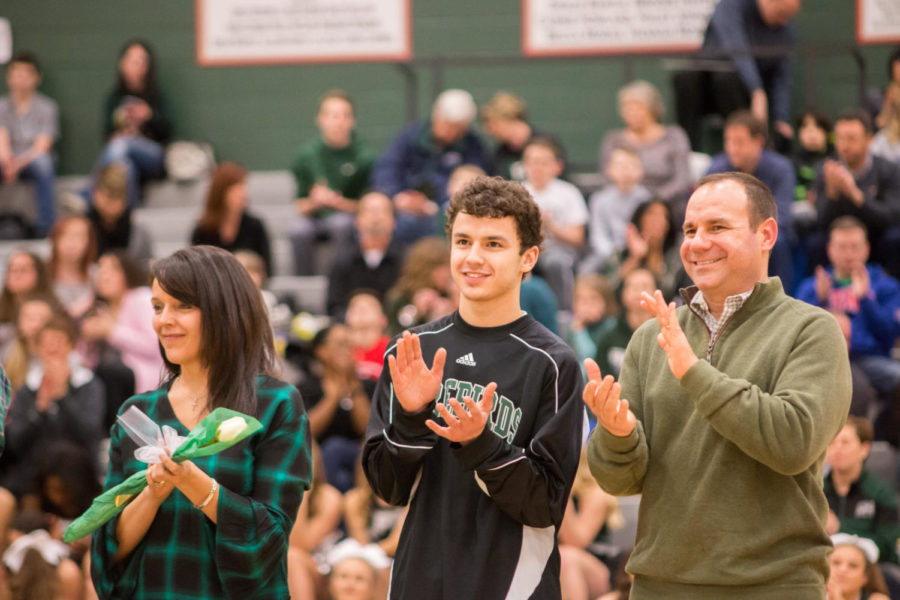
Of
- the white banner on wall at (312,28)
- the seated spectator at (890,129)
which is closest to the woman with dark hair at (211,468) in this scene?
the seated spectator at (890,129)

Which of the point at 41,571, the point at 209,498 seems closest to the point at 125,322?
the point at 41,571

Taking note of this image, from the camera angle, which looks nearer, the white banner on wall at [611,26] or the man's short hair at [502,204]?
the man's short hair at [502,204]

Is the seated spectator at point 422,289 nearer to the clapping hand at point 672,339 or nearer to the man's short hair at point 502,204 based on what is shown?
the man's short hair at point 502,204

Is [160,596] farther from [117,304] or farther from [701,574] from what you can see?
[117,304]

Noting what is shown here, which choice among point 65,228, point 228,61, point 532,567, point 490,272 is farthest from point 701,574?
point 228,61

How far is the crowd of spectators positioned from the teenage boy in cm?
193

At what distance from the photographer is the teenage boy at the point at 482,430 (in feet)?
9.73

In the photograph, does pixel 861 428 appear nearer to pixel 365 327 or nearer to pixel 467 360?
pixel 365 327

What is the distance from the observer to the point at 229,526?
2.87m

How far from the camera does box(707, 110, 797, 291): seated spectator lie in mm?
7668

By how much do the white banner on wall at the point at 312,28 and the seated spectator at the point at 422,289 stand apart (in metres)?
3.96

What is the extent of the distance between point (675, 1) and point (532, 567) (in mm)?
7972

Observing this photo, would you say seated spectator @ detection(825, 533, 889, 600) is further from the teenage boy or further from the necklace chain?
the necklace chain

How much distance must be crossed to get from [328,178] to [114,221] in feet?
5.28
